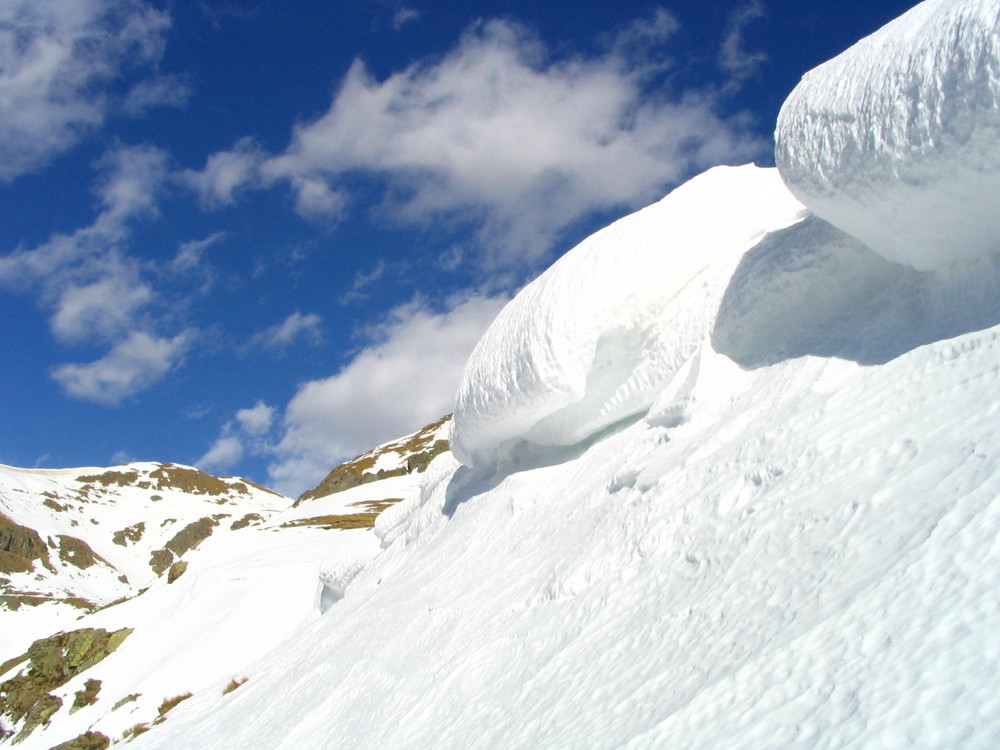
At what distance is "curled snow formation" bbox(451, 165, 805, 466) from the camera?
1009cm

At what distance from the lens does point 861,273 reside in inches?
316

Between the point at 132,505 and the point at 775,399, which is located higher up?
the point at 132,505

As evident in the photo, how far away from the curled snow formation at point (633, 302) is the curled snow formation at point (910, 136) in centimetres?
264

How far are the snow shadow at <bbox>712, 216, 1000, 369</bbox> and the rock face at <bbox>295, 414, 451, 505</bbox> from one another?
2183 inches

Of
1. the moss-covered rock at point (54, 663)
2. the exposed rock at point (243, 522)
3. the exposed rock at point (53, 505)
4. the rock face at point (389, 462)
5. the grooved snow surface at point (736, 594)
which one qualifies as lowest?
the grooved snow surface at point (736, 594)

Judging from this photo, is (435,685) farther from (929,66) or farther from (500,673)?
(929,66)

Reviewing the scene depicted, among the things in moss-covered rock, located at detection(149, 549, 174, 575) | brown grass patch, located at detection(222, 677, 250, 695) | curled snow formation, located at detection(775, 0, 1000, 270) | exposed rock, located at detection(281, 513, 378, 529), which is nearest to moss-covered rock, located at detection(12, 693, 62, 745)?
brown grass patch, located at detection(222, 677, 250, 695)

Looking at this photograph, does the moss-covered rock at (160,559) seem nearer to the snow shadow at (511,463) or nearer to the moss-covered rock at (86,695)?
the moss-covered rock at (86,695)

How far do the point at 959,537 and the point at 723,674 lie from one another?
5.04ft

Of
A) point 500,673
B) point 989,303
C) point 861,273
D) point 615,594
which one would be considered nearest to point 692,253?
point 861,273

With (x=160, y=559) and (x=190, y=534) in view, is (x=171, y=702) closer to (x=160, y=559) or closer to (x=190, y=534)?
(x=160, y=559)

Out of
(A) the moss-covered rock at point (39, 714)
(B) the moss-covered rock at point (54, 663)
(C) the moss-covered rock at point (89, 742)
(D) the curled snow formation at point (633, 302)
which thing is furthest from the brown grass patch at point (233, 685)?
(B) the moss-covered rock at point (54, 663)

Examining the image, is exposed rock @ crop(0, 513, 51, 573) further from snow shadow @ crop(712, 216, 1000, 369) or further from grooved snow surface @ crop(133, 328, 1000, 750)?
snow shadow @ crop(712, 216, 1000, 369)

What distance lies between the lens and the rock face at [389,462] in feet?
228
